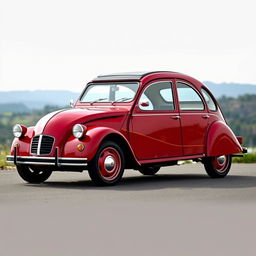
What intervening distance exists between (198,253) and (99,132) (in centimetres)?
633

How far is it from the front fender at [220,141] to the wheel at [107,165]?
264 cm

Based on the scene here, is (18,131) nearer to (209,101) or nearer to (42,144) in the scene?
(42,144)

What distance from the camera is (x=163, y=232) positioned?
7648mm

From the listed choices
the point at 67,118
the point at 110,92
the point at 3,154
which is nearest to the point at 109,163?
the point at 67,118

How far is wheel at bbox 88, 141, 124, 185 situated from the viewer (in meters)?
12.6

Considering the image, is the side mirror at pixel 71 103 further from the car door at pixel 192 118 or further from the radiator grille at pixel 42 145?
the car door at pixel 192 118

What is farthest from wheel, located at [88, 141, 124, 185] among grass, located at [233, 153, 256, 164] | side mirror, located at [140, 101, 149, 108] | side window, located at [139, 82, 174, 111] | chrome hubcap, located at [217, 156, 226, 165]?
grass, located at [233, 153, 256, 164]

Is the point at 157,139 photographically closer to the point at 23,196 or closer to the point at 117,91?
the point at 117,91

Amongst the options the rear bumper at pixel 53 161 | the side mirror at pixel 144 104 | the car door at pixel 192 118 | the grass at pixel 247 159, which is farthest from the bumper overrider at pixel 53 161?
the grass at pixel 247 159

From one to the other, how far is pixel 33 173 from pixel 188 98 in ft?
11.7

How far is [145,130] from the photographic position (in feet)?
45.0

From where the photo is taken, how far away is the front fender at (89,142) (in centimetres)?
1250

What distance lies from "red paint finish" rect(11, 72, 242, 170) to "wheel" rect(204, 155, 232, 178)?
0.71 ft

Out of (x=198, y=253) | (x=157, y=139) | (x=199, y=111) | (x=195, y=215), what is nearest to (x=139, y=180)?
(x=157, y=139)
